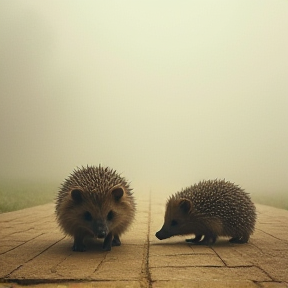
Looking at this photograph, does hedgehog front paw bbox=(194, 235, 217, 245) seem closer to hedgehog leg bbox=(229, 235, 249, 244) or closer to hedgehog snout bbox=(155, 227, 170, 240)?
hedgehog leg bbox=(229, 235, 249, 244)

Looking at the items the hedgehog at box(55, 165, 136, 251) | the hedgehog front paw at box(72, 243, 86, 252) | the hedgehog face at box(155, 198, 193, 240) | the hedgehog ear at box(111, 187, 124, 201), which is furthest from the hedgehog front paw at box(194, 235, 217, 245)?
the hedgehog front paw at box(72, 243, 86, 252)

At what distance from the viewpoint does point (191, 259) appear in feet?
11.1

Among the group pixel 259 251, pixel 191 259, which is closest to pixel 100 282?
pixel 191 259

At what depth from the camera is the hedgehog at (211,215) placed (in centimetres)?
448

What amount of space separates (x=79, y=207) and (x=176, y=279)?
4.91 ft

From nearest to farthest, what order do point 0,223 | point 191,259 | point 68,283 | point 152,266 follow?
point 68,283
point 152,266
point 191,259
point 0,223

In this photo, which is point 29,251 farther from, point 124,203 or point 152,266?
point 152,266

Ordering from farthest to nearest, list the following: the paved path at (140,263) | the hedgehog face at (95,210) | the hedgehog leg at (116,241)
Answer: the hedgehog leg at (116,241), the hedgehog face at (95,210), the paved path at (140,263)

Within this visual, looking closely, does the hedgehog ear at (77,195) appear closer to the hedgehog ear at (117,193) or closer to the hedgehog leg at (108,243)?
the hedgehog ear at (117,193)

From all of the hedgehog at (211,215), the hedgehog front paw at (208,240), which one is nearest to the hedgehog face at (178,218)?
the hedgehog at (211,215)

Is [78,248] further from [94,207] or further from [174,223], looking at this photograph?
[174,223]

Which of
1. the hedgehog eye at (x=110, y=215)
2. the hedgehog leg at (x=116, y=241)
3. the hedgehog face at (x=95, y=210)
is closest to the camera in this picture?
the hedgehog face at (x=95, y=210)

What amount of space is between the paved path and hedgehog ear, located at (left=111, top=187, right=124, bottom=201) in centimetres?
57

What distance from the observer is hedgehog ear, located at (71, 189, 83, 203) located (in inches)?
147
